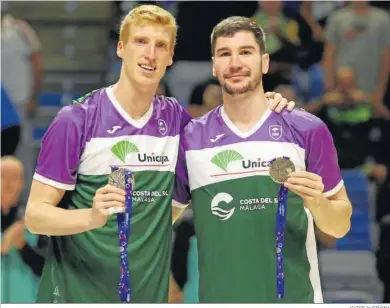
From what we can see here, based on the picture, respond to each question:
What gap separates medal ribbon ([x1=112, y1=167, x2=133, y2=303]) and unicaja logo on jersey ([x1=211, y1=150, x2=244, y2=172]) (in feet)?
1.67

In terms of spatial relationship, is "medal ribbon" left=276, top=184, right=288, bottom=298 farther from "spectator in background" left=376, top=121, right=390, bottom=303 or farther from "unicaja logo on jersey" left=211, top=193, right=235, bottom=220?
"spectator in background" left=376, top=121, right=390, bottom=303

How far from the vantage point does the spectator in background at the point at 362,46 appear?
6297mm

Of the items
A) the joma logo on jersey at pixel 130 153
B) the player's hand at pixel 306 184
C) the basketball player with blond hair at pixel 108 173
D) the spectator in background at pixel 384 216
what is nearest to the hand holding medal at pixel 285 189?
the player's hand at pixel 306 184

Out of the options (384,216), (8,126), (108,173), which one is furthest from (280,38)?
(108,173)

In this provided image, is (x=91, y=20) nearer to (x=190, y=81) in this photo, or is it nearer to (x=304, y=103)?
(x=190, y=81)

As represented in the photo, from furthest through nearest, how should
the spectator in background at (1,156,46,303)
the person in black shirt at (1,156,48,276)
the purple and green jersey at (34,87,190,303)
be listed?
the person in black shirt at (1,156,48,276) → the spectator in background at (1,156,46,303) → the purple and green jersey at (34,87,190,303)

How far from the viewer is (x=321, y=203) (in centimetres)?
418

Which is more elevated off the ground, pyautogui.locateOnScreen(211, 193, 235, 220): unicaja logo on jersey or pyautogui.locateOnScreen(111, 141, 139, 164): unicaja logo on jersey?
pyautogui.locateOnScreen(111, 141, 139, 164): unicaja logo on jersey

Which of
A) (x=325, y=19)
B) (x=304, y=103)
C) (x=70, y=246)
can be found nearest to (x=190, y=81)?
(x=304, y=103)

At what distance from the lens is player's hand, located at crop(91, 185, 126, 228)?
13.2ft

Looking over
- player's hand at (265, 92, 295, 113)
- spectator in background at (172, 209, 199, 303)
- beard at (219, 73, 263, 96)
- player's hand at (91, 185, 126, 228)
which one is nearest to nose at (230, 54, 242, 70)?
beard at (219, 73, 263, 96)

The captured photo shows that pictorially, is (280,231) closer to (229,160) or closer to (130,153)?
(229,160)

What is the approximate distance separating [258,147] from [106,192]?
37.3 inches

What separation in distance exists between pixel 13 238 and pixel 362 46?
10.8 ft
